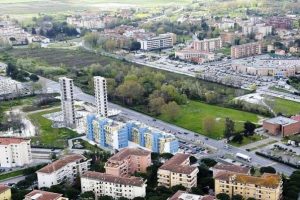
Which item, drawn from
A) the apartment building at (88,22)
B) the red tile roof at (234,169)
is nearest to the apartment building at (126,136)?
the red tile roof at (234,169)

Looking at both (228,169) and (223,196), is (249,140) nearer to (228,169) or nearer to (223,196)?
(228,169)

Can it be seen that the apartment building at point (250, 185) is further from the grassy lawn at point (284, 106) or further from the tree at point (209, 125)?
the grassy lawn at point (284, 106)

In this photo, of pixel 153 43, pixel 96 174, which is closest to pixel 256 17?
pixel 153 43

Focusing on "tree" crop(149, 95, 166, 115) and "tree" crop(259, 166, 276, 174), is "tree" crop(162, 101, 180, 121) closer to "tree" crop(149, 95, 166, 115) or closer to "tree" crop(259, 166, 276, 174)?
"tree" crop(149, 95, 166, 115)

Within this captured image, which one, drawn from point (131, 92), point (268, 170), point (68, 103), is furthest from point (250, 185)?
point (131, 92)

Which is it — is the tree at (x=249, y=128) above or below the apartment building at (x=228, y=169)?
below

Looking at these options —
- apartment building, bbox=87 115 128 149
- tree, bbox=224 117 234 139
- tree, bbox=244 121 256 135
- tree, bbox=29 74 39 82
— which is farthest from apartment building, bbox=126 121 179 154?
tree, bbox=29 74 39 82
